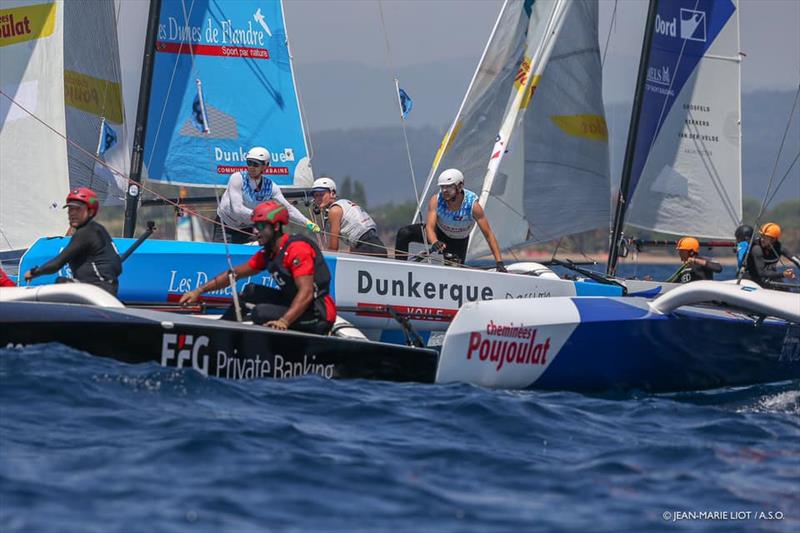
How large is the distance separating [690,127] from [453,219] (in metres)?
5.86

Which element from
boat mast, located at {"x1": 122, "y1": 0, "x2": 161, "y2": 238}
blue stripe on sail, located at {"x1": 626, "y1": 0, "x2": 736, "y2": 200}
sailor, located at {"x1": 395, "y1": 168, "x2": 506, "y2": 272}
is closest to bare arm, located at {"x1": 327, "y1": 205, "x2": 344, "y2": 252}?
sailor, located at {"x1": 395, "y1": 168, "x2": 506, "y2": 272}

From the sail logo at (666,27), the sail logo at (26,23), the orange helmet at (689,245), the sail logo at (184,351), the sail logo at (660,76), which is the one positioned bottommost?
the sail logo at (184,351)

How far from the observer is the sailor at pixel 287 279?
8.44m

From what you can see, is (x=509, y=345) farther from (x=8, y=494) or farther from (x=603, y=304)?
(x=8, y=494)

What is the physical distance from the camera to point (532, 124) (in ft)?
49.7

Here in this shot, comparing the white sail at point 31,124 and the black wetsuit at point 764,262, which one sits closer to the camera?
the white sail at point 31,124

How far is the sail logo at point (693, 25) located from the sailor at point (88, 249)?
32.0 feet

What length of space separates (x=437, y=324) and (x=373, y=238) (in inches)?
74.8

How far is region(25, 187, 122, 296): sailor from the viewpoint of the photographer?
8875mm

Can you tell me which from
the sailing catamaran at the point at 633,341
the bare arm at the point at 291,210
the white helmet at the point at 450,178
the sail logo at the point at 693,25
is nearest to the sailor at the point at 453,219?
the white helmet at the point at 450,178

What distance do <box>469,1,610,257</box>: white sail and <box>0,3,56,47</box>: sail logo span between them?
17.4ft

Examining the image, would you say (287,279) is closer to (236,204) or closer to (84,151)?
(236,204)

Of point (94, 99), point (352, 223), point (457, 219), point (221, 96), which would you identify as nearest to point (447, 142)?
point (221, 96)

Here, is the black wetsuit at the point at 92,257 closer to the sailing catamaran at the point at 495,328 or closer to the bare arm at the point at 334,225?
the sailing catamaran at the point at 495,328
